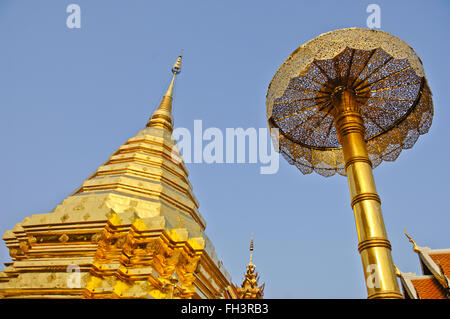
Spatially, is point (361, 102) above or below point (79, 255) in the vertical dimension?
above

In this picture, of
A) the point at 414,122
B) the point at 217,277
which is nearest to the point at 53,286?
the point at 217,277

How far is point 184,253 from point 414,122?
5170mm

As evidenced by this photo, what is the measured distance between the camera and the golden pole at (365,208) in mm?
3774

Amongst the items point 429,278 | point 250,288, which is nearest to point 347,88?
point 250,288

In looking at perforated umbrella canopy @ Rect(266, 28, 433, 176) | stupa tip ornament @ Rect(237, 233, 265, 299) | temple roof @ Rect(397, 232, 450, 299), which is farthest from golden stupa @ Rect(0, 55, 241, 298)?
temple roof @ Rect(397, 232, 450, 299)

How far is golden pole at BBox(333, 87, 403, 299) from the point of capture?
12.4ft

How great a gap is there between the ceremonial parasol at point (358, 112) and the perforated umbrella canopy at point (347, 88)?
11 mm

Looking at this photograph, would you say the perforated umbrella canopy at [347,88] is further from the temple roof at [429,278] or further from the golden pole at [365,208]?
the temple roof at [429,278]

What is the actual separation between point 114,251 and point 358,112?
5.44 m

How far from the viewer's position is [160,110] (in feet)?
51.2

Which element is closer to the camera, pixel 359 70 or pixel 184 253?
pixel 359 70

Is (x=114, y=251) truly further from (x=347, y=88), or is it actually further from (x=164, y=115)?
(x=164, y=115)

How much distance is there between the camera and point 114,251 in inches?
302
